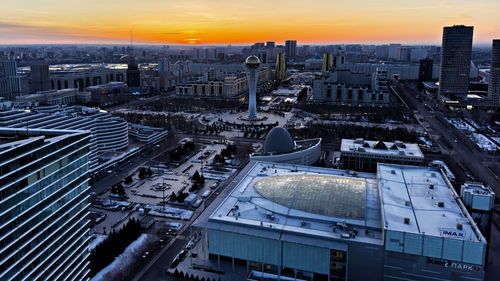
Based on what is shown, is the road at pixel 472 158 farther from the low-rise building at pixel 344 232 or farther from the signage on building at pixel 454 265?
the low-rise building at pixel 344 232

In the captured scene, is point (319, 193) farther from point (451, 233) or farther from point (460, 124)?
point (460, 124)

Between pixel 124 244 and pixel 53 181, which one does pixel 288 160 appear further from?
pixel 53 181

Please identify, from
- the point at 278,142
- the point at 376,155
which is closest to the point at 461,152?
the point at 376,155

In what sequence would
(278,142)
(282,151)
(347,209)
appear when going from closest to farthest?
(347,209) < (282,151) < (278,142)

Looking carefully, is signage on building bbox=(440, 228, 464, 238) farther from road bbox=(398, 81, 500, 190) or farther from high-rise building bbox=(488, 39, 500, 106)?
high-rise building bbox=(488, 39, 500, 106)

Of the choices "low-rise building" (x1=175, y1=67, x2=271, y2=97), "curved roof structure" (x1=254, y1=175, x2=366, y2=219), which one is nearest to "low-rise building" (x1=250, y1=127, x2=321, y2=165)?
"curved roof structure" (x1=254, y1=175, x2=366, y2=219)

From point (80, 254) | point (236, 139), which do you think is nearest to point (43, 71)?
point (236, 139)
